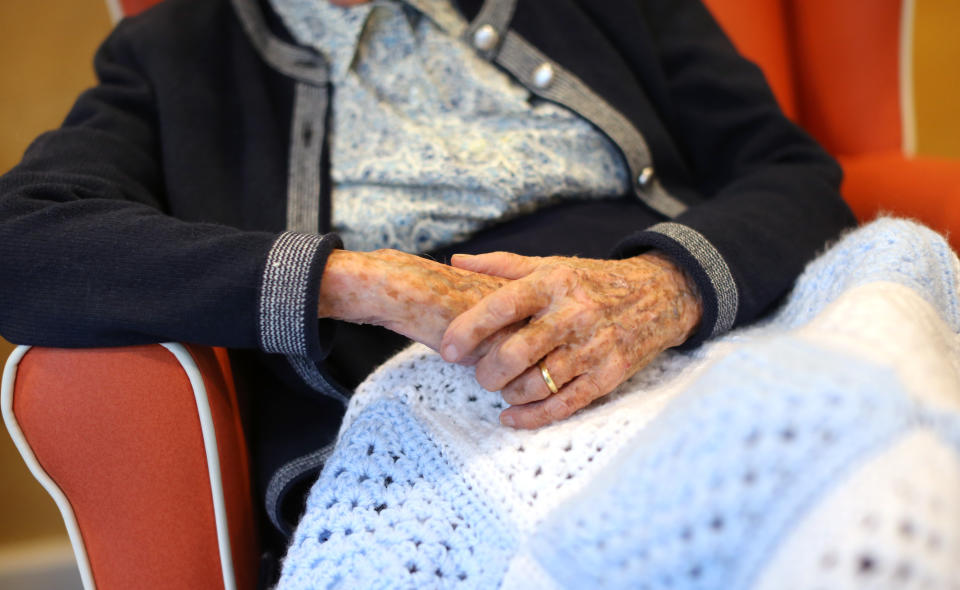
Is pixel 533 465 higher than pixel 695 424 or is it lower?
lower

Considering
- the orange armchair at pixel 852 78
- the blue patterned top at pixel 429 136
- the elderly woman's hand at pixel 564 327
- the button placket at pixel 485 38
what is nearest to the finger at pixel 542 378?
the elderly woman's hand at pixel 564 327

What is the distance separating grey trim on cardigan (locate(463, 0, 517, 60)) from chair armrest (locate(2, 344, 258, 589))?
2.02ft

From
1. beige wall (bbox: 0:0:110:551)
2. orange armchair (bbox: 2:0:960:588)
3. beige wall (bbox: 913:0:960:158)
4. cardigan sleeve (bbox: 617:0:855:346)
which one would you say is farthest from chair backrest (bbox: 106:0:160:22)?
beige wall (bbox: 913:0:960:158)

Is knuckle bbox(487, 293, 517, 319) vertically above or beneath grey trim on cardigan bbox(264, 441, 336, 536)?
above

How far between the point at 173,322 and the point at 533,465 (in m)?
0.36

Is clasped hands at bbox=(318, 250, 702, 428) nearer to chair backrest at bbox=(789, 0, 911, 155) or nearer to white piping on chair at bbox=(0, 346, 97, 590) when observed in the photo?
white piping on chair at bbox=(0, 346, 97, 590)

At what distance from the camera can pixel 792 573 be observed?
14.1 inches

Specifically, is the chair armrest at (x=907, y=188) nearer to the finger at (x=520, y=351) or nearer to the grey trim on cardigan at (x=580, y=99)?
the grey trim on cardigan at (x=580, y=99)

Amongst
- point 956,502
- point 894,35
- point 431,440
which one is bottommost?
point 431,440

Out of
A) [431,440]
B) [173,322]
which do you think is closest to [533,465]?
[431,440]

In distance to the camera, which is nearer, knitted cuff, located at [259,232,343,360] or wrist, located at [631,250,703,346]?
knitted cuff, located at [259,232,343,360]

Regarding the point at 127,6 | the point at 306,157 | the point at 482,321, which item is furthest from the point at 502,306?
the point at 127,6

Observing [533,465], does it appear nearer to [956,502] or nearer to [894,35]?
[956,502]

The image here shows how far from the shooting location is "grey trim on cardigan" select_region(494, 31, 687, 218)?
100cm
